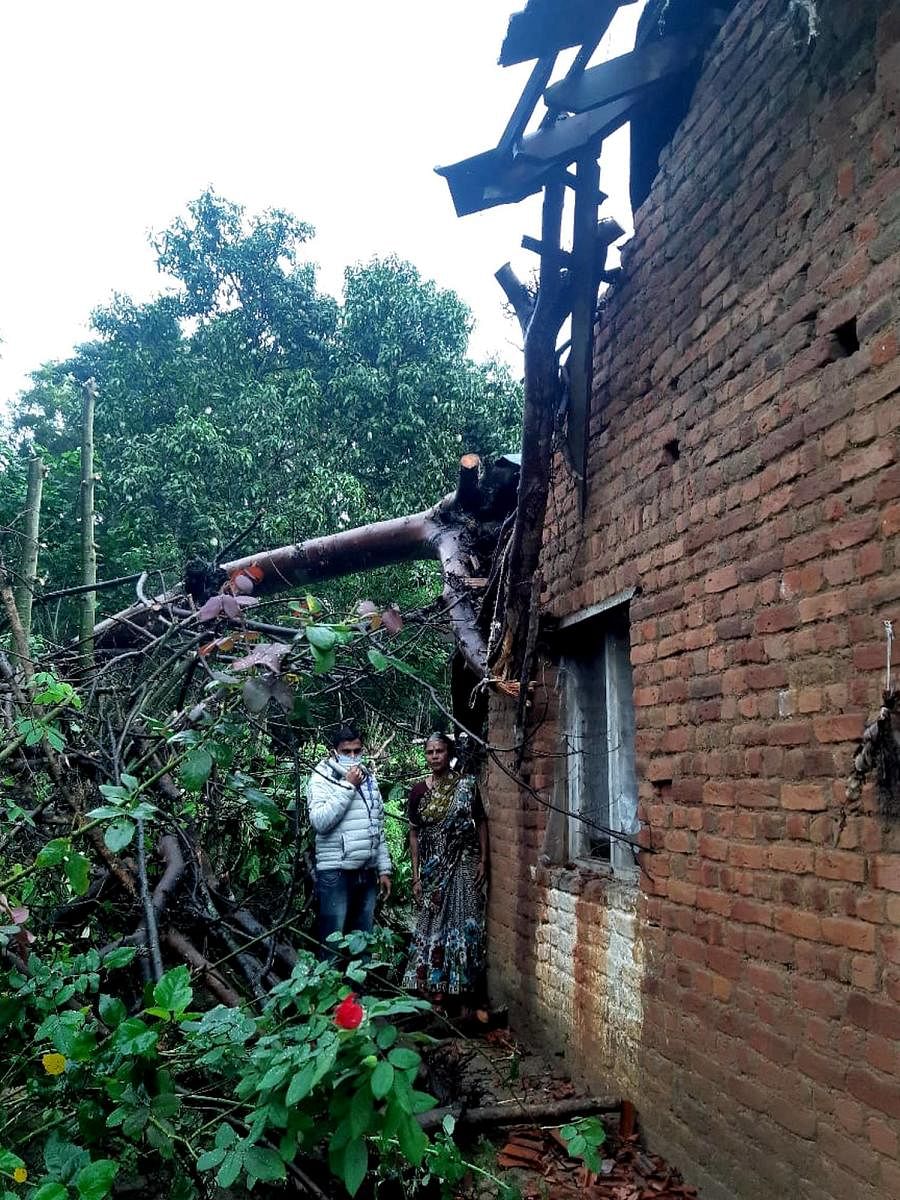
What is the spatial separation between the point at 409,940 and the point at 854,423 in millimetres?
5072

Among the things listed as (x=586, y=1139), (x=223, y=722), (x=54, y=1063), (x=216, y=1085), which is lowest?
(x=586, y=1139)

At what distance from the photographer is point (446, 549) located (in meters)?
5.79

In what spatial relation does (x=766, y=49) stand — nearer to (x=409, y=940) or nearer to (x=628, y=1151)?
(x=628, y=1151)

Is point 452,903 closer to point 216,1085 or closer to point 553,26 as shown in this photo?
point 216,1085

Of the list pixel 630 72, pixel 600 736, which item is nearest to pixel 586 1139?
pixel 600 736

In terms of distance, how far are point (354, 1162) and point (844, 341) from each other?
2.60 meters

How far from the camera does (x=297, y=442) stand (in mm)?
12320

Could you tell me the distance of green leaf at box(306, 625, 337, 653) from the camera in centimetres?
227

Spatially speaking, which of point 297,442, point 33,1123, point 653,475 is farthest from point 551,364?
point 297,442

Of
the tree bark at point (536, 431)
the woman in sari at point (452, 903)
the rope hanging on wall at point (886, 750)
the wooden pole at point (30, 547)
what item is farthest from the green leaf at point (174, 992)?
the woman in sari at point (452, 903)

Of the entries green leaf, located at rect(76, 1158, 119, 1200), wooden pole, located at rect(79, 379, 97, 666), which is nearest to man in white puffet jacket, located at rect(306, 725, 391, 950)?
wooden pole, located at rect(79, 379, 97, 666)

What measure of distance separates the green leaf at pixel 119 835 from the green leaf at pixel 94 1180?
68 cm

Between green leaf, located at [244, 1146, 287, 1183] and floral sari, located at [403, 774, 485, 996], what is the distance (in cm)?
322

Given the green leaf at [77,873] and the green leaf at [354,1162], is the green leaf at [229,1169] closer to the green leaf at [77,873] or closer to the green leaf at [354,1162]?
the green leaf at [354,1162]
